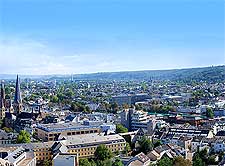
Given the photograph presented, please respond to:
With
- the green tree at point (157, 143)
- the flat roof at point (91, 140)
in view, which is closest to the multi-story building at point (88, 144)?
the flat roof at point (91, 140)

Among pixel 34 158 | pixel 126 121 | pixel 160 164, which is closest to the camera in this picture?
pixel 160 164

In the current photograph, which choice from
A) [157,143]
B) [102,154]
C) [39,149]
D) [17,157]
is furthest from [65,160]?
[157,143]

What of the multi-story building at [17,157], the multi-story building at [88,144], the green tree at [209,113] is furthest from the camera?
the green tree at [209,113]

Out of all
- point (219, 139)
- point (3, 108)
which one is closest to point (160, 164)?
point (219, 139)

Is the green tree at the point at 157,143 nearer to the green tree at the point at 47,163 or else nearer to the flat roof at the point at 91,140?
the flat roof at the point at 91,140

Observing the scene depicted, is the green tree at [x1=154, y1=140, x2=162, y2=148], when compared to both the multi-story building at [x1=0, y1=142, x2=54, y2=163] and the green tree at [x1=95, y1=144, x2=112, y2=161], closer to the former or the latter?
the green tree at [x1=95, y1=144, x2=112, y2=161]

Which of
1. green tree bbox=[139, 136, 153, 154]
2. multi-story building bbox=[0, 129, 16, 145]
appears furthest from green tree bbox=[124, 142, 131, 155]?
multi-story building bbox=[0, 129, 16, 145]

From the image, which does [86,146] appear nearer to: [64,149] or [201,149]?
[64,149]

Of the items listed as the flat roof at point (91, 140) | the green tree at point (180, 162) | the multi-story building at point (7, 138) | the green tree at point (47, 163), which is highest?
the green tree at point (180, 162)

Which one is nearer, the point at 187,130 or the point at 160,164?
the point at 160,164
